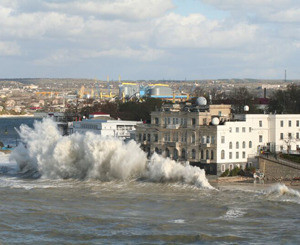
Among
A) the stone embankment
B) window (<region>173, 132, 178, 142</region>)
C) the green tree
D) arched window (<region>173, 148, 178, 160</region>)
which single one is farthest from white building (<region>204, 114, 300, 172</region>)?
the green tree

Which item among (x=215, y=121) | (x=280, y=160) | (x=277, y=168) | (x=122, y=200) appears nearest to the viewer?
(x=122, y=200)

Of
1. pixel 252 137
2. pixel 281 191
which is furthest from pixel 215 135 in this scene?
pixel 281 191

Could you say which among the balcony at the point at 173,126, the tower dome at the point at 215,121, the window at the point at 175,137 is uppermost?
the tower dome at the point at 215,121

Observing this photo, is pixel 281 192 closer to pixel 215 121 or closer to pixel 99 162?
pixel 215 121

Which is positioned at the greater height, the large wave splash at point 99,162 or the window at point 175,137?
the window at point 175,137

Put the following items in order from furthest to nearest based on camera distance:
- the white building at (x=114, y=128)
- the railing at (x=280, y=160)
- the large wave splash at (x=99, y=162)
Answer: the white building at (x=114, y=128), the railing at (x=280, y=160), the large wave splash at (x=99, y=162)

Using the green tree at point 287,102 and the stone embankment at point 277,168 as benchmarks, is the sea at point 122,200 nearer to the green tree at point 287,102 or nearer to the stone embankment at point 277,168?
the stone embankment at point 277,168

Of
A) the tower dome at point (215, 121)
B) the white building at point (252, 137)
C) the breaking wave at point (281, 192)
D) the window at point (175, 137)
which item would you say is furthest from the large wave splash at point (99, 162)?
the breaking wave at point (281, 192)

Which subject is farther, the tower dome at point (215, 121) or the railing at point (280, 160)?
the tower dome at point (215, 121)
